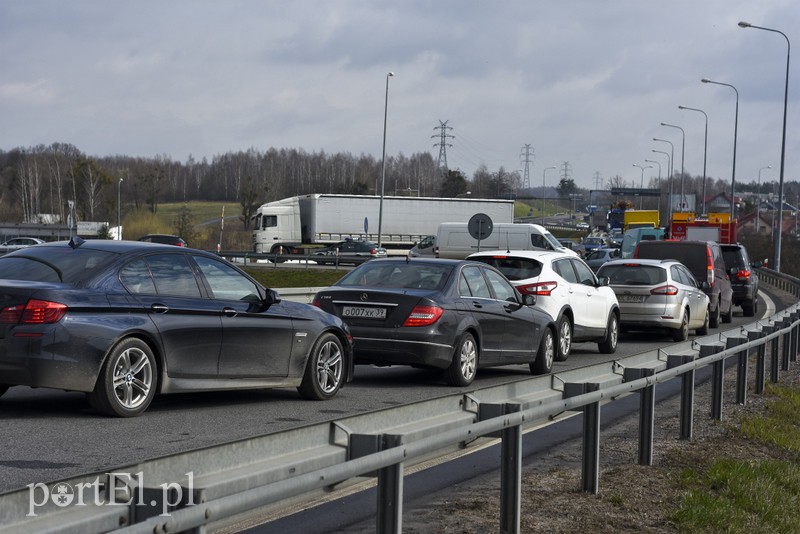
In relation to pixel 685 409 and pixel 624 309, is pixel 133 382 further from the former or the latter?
pixel 624 309

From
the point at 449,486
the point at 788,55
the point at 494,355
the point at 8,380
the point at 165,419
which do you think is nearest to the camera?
the point at 449,486

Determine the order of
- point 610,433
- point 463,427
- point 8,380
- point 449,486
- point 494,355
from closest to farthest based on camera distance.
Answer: point 463,427 → point 449,486 → point 8,380 → point 610,433 → point 494,355

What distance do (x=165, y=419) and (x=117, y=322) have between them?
0.99m

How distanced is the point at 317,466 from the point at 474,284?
9395 millimetres

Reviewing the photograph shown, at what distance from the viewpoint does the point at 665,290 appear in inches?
856

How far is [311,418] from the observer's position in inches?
388

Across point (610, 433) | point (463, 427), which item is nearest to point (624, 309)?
point (610, 433)

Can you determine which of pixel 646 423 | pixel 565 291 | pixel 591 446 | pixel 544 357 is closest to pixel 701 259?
pixel 565 291

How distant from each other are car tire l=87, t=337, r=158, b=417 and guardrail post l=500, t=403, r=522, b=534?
400cm

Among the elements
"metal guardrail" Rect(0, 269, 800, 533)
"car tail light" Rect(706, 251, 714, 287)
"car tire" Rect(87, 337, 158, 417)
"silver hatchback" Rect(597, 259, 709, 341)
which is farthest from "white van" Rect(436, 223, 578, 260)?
"metal guardrail" Rect(0, 269, 800, 533)

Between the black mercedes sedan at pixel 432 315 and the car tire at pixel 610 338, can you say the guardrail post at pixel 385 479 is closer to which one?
the black mercedes sedan at pixel 432 315

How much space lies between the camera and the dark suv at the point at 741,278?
104 ft

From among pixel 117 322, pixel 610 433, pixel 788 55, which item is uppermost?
pixel 788 55

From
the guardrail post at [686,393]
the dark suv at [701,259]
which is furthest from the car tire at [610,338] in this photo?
the guardrail post at [686,393]
